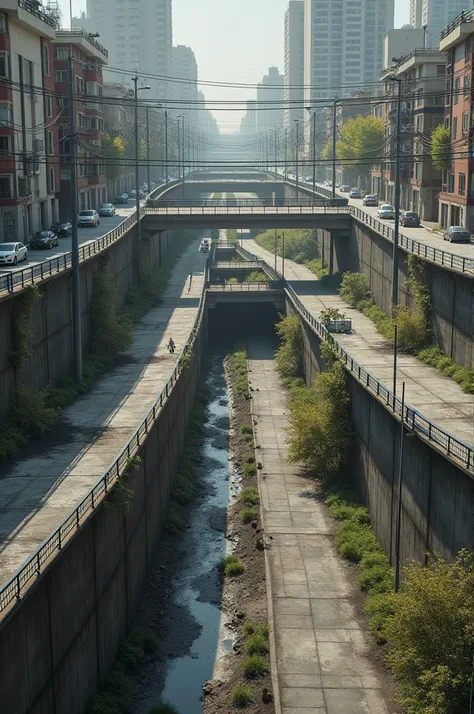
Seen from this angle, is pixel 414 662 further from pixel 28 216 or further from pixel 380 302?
pixel 28 216

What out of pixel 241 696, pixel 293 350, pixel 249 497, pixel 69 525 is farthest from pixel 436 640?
pixel 293 350

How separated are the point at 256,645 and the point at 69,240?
4825cm

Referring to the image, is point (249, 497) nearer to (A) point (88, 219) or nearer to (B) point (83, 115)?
(A) point (88, 219)

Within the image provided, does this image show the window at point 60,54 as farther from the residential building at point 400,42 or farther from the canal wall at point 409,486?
the residential building at point 400,42

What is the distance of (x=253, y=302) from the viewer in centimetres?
9144

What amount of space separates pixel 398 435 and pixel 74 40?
77117 millimetres

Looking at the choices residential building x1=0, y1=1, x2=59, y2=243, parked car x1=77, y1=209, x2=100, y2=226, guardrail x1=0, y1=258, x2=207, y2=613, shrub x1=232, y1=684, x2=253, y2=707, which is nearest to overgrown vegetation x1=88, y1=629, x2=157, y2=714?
shrub x1=232, y1=684, x2=253, y2=707

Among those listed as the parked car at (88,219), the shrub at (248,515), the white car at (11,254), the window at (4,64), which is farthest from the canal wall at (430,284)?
the window at (4,64)

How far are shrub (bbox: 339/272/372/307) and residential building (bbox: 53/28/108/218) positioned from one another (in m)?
33.2

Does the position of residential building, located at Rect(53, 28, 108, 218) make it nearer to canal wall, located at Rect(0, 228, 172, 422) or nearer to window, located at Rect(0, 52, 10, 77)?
window, located at Rect(0, 52, 10, 77)

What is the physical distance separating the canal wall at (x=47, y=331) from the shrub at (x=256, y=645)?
45.3 ft

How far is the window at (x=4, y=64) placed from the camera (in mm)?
69625

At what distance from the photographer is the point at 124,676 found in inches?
1244

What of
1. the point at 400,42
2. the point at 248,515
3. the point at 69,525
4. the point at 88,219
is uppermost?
the point at 400,42
